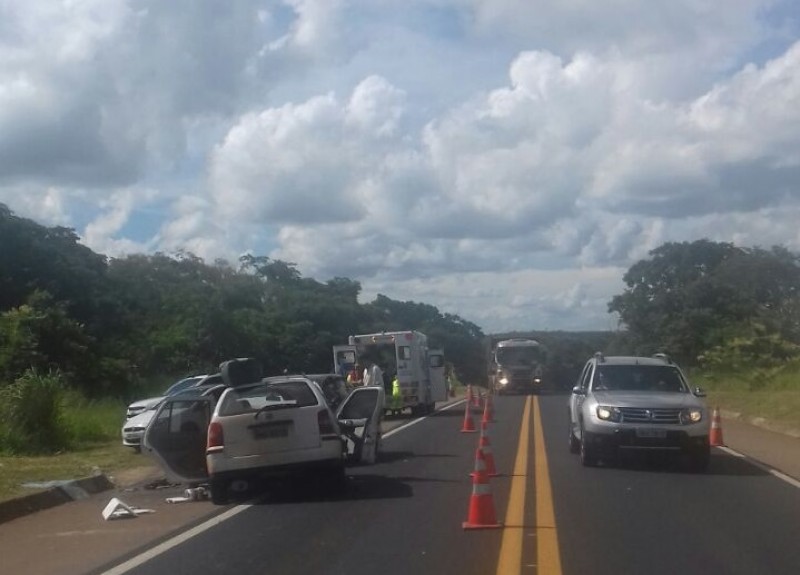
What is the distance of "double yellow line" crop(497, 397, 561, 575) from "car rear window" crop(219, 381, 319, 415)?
2.95 m

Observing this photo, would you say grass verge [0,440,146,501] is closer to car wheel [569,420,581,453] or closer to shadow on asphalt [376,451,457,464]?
shadow on asphalt [376,451,457,464]

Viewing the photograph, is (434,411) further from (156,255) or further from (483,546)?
(156,255)

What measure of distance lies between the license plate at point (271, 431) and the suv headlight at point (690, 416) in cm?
603

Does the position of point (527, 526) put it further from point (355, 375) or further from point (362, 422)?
point (355, 375)

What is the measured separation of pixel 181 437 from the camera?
15.9 metres

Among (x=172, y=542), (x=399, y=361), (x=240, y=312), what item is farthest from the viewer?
(x=240, y=312)

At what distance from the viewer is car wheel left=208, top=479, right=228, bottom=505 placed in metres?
14.7

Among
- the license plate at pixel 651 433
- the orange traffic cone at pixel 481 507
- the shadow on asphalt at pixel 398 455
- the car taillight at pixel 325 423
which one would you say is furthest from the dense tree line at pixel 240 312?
the orange traffic cone at pixel 481 507

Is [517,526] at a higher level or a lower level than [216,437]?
lower

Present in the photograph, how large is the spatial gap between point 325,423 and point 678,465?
6288 millimetres

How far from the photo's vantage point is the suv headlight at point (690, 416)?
17.2 m

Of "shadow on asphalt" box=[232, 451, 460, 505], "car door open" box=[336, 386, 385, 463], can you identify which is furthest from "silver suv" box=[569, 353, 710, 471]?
"car door open" box=[336, 386, 385, 463]

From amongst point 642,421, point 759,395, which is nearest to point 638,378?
point 642,421

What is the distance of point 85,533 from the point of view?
41.8ft
